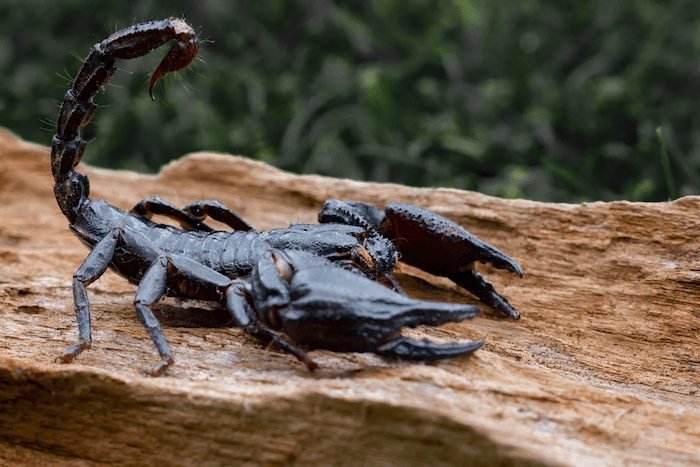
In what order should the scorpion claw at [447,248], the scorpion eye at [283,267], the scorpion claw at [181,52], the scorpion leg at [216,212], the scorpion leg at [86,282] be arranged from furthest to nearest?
the scorpion leg at [216,212]
the scorpion claw at [447,248]
the scorpion claw at [181,52]
the scorpion leg at [86,282]
the scorpion eye at [283,267]

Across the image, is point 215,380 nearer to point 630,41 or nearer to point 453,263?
point 453,263

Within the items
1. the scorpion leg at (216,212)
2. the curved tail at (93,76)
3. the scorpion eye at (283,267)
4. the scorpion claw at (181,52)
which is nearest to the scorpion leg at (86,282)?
the curved tail at (93,76)

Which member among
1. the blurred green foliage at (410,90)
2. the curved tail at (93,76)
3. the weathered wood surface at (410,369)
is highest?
the blurred green foliage at (410,90)

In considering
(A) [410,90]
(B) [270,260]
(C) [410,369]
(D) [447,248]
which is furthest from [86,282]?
(A) [410,90]

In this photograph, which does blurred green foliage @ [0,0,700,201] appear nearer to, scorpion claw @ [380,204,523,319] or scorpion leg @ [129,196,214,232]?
scorpion claw @ [380,204,523,319]

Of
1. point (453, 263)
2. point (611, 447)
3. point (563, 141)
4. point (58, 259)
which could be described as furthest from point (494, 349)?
point (563, 141)

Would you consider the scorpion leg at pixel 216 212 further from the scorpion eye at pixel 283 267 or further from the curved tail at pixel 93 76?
the scorpion eye at pixel 283 267

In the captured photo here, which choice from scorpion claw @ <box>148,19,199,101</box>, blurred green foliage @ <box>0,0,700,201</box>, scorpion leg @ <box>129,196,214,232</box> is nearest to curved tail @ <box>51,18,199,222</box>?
scorpion claw @ <box>148,19,199,101</box>

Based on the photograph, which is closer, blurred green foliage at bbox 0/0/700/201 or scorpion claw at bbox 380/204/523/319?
scorpion claw at bbox 380/204/523/319
